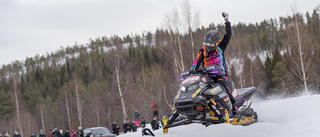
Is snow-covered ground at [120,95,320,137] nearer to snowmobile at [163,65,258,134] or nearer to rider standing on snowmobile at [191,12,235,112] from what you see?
snowmobile at [163,65,258,134]

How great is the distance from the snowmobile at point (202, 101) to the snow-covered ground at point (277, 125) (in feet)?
0.99

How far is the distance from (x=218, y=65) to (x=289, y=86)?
118 feet

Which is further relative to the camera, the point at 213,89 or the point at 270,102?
the point at 270,102

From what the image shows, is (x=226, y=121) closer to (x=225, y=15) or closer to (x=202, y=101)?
(x=202, y=101)

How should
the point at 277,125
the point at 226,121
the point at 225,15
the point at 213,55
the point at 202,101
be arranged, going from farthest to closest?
the point at 225,15, the point at 213,55, the point at 277,125, the point at 226,121, the point at 202,101

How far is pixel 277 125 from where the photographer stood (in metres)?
6.79

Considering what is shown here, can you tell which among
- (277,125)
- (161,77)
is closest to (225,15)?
(277,125)

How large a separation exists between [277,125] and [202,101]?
2.04 metres

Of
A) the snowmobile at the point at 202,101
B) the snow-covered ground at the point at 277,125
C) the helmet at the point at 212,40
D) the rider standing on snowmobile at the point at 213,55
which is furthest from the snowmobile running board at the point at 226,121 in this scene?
the helmet at the point at 212,40

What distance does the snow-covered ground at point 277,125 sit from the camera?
19.4 feet

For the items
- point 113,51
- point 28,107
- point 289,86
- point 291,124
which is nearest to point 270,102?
point 291,124

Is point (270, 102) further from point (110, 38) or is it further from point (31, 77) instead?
point (31, 77)

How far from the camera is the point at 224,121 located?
634cm

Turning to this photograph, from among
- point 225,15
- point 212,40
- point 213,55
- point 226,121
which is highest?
point 225,15
